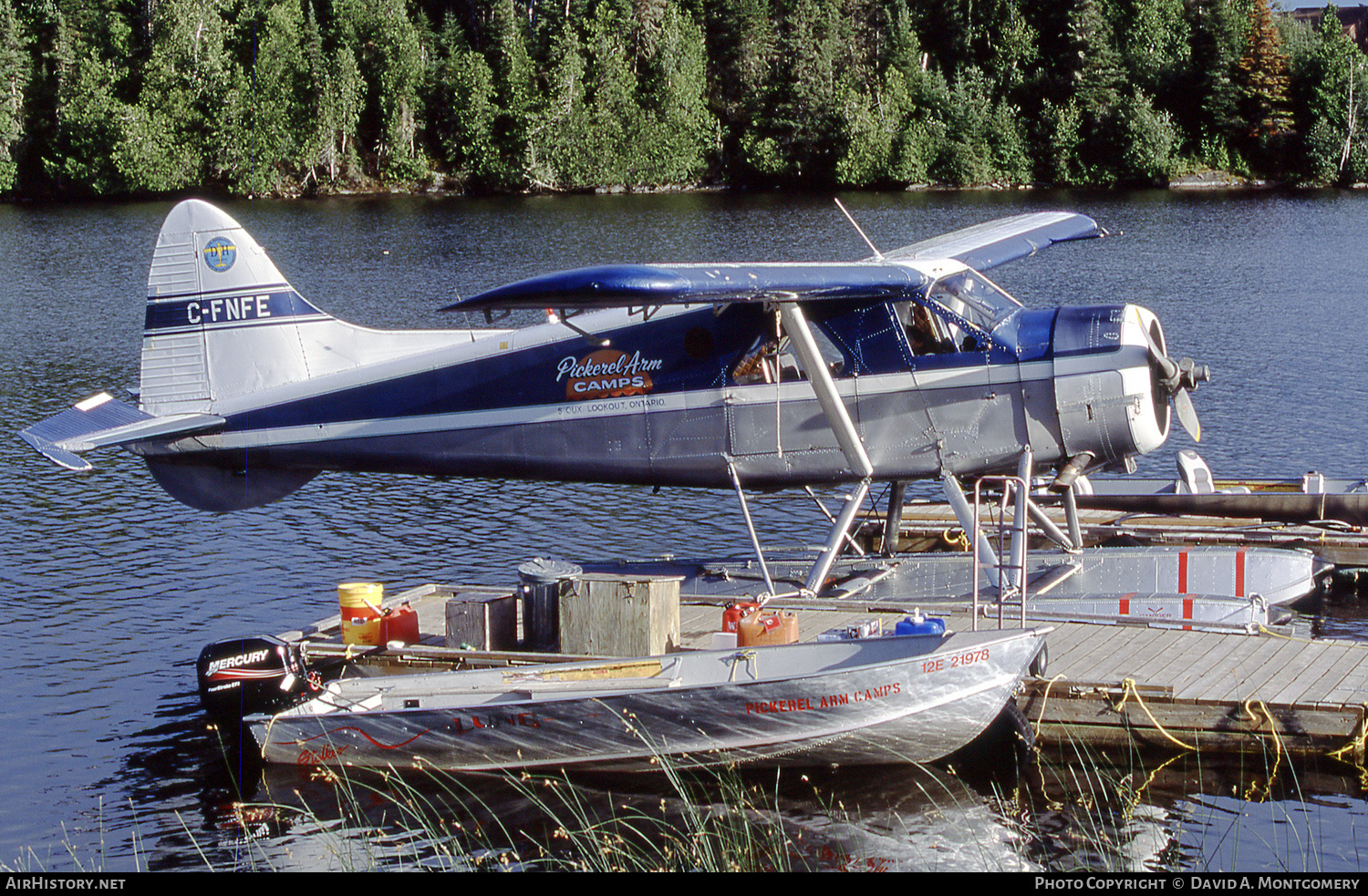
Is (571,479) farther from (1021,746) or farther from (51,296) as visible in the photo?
(51,296)

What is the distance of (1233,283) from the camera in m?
36.3

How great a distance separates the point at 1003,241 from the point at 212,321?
7.29 meters

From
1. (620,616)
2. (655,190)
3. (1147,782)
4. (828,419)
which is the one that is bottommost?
(1147,782)

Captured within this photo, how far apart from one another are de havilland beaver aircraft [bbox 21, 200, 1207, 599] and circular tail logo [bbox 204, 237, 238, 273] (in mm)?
17

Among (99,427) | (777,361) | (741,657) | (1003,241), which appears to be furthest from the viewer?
(1003,241)

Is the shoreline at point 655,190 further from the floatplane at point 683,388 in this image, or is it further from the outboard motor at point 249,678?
the outboard motor at point 249,678

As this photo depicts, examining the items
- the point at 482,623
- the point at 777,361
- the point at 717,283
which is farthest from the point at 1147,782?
the point at 482,623

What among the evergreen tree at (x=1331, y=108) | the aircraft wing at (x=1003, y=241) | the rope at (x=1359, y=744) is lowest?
the rope at (x=1359, y=744)

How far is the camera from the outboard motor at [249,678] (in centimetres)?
1060

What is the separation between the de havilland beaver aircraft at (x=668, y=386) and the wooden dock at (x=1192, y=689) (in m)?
1.37

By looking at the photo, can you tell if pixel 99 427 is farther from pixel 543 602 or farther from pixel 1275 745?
pixel 1275 745

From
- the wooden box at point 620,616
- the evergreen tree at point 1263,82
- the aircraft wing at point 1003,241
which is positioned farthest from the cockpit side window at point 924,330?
the evergreen tree at point 1263,82

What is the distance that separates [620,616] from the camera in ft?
35.6

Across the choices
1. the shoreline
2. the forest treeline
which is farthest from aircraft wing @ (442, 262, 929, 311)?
the forest treeline
